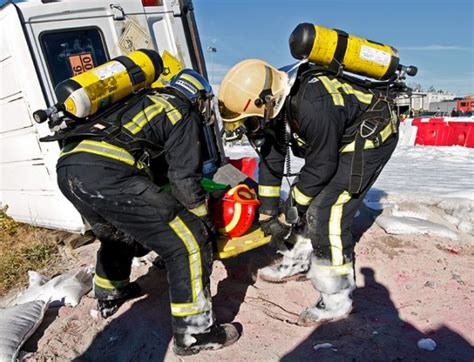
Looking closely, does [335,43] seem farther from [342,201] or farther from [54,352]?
[54,352]

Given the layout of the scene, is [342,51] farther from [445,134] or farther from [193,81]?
[445,134]

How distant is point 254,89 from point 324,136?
531 mm

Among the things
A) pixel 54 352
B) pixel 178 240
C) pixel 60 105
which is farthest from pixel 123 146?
pixel 54 352

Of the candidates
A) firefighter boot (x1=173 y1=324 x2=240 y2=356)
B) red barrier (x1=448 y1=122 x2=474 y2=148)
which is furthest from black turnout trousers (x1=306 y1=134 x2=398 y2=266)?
red barrier (x1=448 y1=122 x2=474 y2=148)

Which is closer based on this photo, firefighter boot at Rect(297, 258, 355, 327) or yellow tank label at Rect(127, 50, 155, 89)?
yellow tank label at Rect(127, 50, 155, 89)

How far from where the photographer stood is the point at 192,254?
237 cm

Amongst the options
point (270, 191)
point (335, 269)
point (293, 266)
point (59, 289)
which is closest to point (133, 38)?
point (270, 191)

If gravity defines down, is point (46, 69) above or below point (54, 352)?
above

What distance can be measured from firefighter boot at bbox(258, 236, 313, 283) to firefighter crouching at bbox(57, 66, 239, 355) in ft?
2.92

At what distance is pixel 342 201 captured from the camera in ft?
8.72

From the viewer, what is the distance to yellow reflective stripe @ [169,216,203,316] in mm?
2354

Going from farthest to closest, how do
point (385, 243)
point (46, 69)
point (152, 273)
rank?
point (385, 243), point (152, 273), point (46, 69)

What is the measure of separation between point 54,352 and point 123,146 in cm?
138

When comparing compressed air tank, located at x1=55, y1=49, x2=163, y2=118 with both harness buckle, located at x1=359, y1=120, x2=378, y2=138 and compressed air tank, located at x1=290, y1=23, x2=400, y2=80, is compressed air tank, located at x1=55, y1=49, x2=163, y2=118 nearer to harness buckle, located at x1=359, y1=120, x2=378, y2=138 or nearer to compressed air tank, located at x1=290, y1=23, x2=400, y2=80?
compressed air tank, located at x1=290, y1=23, x2=400, y2=80
